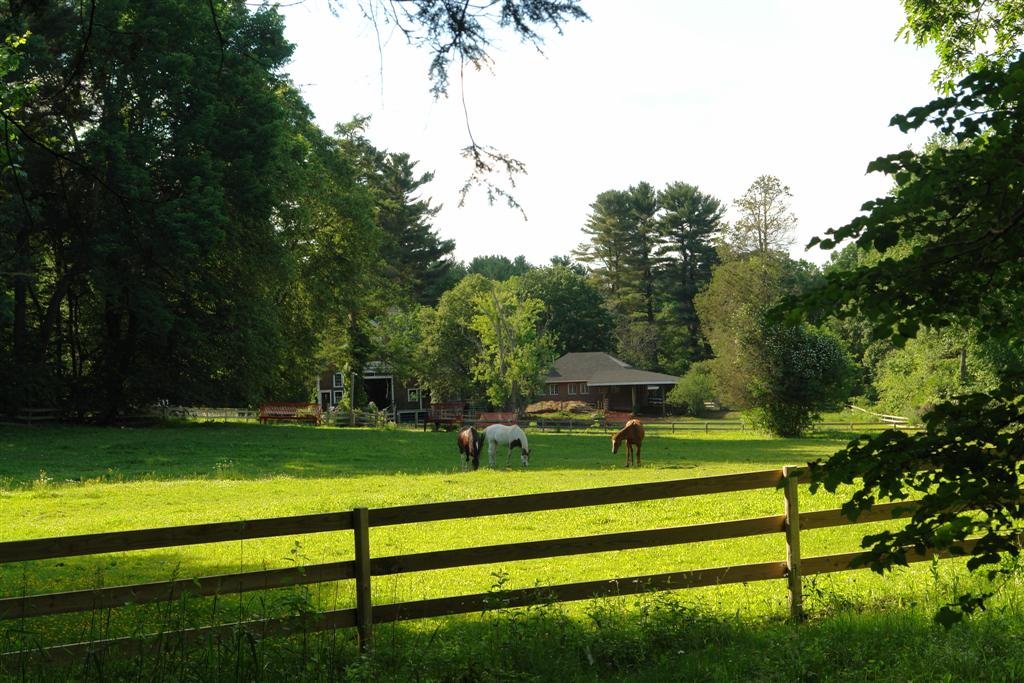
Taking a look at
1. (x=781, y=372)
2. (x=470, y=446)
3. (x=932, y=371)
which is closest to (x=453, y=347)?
(x=781, y=372)

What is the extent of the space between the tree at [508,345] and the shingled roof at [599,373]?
1422cm

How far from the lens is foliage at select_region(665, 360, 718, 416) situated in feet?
249

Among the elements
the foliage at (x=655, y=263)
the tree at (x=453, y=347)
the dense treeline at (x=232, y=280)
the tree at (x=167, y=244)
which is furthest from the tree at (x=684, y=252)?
the tree at (x=167, y=244)

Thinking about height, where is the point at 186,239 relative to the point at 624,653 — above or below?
above

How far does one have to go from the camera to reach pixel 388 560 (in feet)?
22.8

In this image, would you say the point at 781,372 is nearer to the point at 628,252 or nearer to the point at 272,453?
the point at 272,453

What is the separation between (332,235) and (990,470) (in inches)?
2003

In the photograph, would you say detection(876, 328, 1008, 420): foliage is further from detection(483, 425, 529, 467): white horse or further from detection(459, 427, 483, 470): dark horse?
detection(459, 427, 483, 470): dark horse

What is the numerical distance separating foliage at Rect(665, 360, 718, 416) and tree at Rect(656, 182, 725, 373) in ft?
45.6

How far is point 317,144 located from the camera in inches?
2152

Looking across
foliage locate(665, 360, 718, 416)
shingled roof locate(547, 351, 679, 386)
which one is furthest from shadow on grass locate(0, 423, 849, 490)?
shingled roof locate(547, 351, 679, 386)

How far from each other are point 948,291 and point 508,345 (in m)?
62.2

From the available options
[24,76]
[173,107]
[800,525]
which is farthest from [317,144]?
[800,525]

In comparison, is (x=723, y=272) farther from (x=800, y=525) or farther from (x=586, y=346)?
(x=800, y=525)
